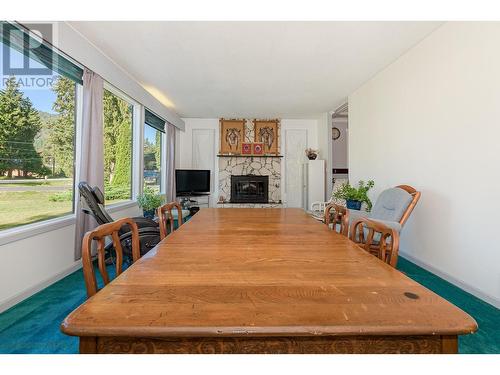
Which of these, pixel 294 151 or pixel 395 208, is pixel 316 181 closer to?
pixel 294 151

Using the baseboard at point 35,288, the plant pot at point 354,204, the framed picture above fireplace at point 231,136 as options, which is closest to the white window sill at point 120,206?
the baseboard at point 35,288

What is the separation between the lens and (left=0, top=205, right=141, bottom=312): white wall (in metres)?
1.90

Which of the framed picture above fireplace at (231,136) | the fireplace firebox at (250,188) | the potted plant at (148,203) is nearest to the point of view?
the potted plant at (148,203)

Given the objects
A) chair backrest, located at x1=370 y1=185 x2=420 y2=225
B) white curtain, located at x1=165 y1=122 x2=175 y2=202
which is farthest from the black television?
chair backrest, located at x1=370 y1=185 x2=420 y2=225

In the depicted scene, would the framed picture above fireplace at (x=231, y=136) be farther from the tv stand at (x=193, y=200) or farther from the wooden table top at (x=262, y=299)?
the wooden table top at (x=262, y=299)

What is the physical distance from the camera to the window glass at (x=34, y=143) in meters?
2.07

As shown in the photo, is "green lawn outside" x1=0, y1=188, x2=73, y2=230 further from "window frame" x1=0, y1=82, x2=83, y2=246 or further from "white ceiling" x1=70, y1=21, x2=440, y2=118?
"white ceiling" x1=70, y1=21, x2=440, y2=118

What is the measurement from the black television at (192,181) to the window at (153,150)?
44cm

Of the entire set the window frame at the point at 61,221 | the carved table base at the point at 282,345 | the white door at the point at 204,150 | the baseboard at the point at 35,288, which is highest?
the white door at the point at 204,150

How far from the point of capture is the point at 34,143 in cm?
234

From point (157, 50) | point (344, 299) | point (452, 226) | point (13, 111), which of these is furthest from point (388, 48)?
point (13, 111)

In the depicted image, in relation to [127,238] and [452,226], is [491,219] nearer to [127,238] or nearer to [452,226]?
[452,226]

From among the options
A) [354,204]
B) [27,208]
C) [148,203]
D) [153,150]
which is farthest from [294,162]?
[27,208]
